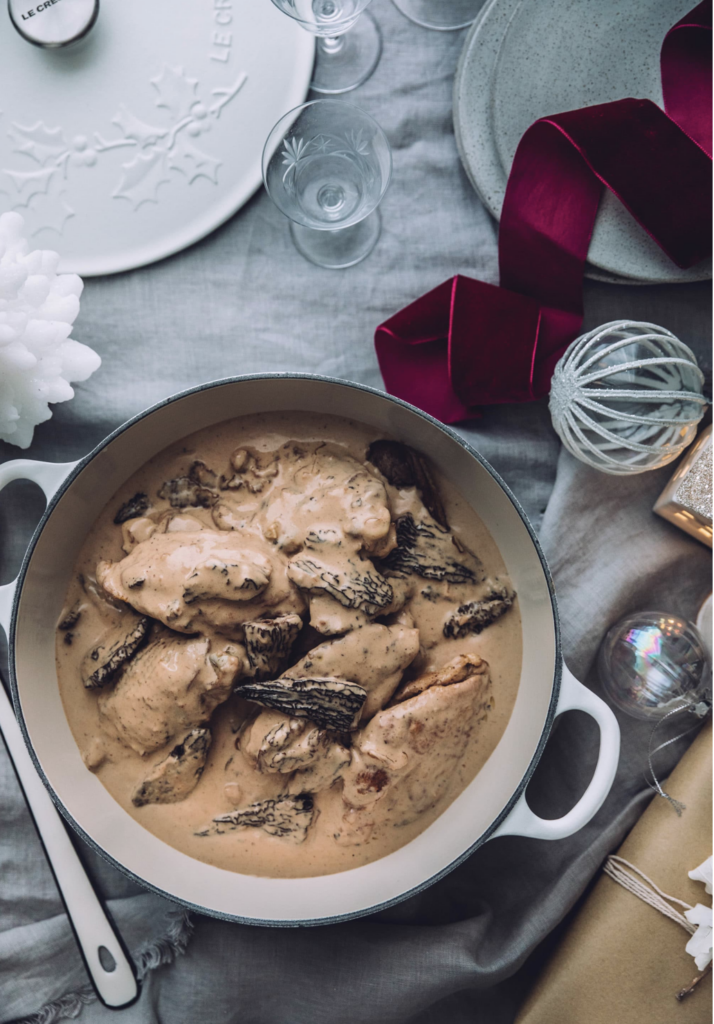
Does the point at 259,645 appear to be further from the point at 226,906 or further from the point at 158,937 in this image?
the point at 158,937

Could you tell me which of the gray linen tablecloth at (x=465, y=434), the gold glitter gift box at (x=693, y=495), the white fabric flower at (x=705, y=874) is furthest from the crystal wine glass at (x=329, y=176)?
the white fabric flower at (x=705, y=874)

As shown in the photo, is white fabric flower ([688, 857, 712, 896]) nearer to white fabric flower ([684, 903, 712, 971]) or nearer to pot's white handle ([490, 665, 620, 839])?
white fabric flower ([684, 903, 712, 971])

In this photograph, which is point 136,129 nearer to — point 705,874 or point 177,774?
point 177,774

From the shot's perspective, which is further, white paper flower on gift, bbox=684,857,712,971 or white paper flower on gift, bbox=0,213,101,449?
white paper flower on gift, bbox=684,857,712,971

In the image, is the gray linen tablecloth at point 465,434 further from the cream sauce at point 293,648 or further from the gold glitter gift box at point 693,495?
the cream sauce at point 293,648

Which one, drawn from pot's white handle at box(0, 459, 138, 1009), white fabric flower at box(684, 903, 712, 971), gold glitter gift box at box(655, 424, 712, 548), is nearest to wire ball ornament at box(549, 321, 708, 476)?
gold glitter gift box at box(655, 424, 712, 548)
